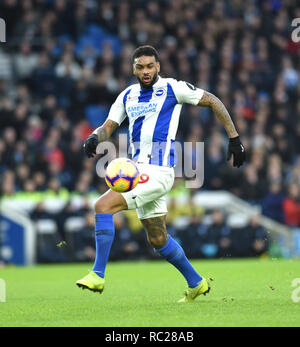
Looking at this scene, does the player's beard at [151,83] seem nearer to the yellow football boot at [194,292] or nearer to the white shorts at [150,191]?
the white shorts at [150,191]

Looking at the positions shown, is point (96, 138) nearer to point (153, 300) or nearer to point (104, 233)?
point (104, 233)

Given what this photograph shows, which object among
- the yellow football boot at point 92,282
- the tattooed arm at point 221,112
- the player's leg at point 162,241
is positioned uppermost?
the tattooed arm at point 221,112

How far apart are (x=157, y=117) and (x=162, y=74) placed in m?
11.1

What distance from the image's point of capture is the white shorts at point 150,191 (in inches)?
291

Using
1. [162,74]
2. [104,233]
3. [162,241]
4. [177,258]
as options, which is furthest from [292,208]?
[104,233]

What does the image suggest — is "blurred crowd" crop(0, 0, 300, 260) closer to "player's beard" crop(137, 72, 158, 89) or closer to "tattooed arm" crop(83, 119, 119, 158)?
"tattooed arm" crop(83, 119, 119, 158)

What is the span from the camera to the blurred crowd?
54.2 feet

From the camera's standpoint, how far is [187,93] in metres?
7.63

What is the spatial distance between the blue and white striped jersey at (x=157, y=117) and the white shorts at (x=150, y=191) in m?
0.08

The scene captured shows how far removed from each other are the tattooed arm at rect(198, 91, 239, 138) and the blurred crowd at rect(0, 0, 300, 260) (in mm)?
A: 8322

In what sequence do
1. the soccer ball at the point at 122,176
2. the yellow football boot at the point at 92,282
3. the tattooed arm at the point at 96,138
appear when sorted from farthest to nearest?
the tattooed arm at the point at 96,138
the soccer ball at the point at 122,176
the yellow football boot at the point at 92,282

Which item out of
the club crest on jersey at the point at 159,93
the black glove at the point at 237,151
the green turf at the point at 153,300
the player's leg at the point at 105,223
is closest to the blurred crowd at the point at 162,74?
the green turf at the point at 153,300

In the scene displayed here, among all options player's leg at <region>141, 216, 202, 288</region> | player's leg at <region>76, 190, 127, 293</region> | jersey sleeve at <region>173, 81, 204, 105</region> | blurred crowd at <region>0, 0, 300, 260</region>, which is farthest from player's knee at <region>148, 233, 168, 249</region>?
blurred crowd at <region>0, 0, 300, 260</region>
